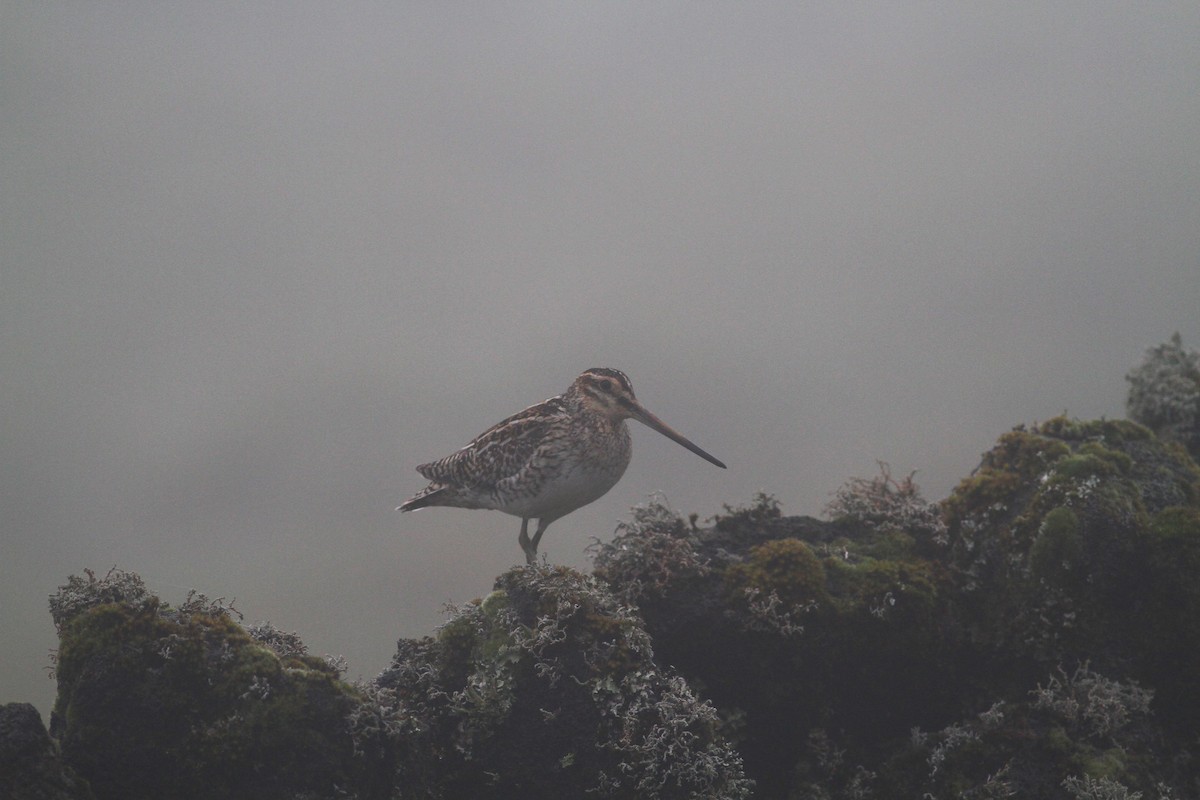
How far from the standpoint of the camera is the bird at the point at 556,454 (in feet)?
22.1

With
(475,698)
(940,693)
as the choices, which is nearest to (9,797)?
(475,698)

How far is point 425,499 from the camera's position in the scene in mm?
7730

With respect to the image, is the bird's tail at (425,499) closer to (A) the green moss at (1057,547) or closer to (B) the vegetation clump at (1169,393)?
(A) the green moss at (1057,547)

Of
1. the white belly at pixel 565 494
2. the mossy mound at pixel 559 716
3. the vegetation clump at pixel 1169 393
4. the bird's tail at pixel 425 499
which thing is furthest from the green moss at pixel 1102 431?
the bird's tail at pixel 425 499

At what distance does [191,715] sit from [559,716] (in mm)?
1756

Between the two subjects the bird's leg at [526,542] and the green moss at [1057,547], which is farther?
the bird's leg at [526,542]

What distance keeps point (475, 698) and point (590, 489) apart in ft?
7.14

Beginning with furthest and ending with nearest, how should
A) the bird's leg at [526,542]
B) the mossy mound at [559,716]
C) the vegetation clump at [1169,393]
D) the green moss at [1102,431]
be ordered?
1. the vegetation clump at [1169,393]
2. the bird's leg at [526,542]
3. the green moss at [1102,431]
4. the mossy mound at [559,716]

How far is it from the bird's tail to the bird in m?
0.13

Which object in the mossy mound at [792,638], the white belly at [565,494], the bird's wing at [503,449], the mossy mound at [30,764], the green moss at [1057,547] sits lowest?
the mossy mound at [30,764]

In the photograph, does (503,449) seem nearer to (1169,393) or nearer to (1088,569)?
(1088,569)

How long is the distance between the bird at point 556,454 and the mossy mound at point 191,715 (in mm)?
2284

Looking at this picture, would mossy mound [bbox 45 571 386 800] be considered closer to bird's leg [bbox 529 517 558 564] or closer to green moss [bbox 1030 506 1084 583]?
bird's leg [bbox 529 517 558 564]

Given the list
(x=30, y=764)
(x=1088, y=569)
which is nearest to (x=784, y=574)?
(x=1088, y=569)
